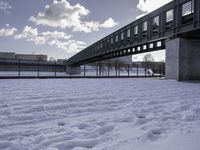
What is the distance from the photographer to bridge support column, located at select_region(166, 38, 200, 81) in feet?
57.6

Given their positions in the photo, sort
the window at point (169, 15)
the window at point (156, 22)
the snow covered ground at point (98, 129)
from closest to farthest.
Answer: the snow covered ground at point (98, 129) < the window at point (169, 15) < the window at point (156, 22)

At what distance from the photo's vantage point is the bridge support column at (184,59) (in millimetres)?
17547

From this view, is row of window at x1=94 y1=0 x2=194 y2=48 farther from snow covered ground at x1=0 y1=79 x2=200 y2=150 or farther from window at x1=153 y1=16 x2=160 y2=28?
snow covered ground at x1=0 y1=79 x2=200 y2=150

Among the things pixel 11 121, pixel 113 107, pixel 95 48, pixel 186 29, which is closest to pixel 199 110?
pixel 113 107

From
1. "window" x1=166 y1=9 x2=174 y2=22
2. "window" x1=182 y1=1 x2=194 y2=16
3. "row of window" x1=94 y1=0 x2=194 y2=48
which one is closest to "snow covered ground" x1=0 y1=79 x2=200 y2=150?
"window" x1=182 y1=1 x2=194 y2=16

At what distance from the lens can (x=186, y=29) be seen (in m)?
16.5

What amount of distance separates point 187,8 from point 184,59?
15.9ft

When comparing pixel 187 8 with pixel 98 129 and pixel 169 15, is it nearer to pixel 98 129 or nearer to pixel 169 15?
pixel 169 15

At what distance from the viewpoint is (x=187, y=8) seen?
674 inches

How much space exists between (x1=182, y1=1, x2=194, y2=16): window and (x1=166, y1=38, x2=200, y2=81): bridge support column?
2.52m

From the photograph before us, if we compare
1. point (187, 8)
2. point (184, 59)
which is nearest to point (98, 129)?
point (184, 59)

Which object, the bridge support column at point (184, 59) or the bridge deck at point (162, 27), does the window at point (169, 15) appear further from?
the bridge support column at point (184, 59)

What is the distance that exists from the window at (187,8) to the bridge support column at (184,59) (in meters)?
2.52

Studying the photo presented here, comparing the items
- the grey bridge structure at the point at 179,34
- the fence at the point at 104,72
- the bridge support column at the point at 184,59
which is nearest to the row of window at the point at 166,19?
the grey bridge structure at the point at 179,34
